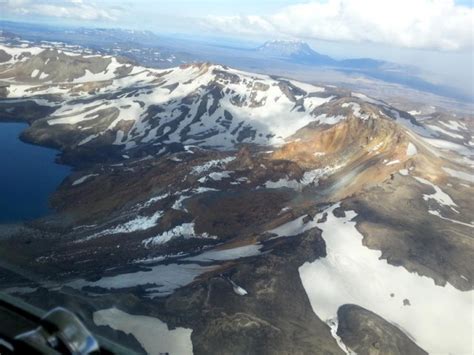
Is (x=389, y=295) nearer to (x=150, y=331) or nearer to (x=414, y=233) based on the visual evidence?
(x=414, y=233)

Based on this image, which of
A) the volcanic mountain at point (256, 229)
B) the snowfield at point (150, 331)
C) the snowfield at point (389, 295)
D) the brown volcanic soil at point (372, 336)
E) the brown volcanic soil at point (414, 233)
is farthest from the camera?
the brown volcanic soil at point (414, 233)

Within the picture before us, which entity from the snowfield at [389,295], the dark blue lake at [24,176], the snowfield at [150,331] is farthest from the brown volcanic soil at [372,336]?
the dark blue lake at [24,176]

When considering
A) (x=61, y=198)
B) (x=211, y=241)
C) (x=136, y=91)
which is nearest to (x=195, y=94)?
(x=136, y=91)

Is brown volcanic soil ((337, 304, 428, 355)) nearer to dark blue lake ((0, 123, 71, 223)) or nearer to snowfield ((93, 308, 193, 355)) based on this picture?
snowfield ((93, 308, 193, 355))

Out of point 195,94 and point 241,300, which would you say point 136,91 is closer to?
point 195,94

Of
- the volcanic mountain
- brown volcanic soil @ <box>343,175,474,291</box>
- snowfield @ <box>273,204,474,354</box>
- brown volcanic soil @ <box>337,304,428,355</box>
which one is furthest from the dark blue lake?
brown volcanic soil @ <box>337,304,428,355</box>

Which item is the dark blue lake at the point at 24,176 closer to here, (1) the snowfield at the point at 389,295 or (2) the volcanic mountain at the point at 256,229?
(2) the volcanic mountain at the point at 256,229
